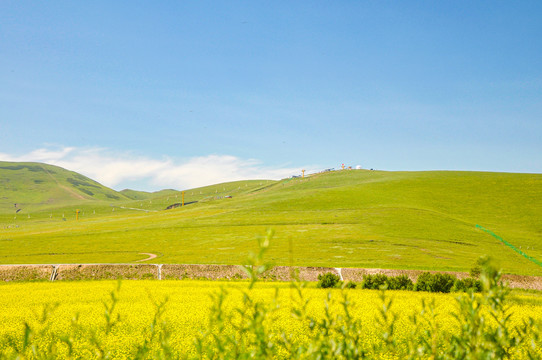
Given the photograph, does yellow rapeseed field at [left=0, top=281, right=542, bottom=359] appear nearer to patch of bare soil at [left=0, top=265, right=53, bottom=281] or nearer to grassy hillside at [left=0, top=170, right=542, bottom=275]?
patch of bare soil at [left=0, top=265, right=53, bottom=281]

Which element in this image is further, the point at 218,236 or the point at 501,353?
the point at 218,236

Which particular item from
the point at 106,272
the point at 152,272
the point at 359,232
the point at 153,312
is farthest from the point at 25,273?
the point at 359,232

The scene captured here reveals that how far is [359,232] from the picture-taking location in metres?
57.8

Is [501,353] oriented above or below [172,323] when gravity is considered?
above

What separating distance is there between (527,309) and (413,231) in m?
42.9

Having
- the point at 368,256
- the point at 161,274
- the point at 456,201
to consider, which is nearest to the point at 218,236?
the point at 368,256

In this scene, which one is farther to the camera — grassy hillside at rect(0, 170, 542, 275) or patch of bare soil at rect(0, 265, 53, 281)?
grassy hillside at rect(0, 170, 542, 275)

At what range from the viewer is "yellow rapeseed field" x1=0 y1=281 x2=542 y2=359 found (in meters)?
11.5

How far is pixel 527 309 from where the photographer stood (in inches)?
693

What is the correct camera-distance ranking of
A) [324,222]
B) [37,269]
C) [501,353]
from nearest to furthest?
[501,353] < [37,269] < [324,222]

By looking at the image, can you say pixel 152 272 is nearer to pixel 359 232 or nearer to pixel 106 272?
pixel 106 272

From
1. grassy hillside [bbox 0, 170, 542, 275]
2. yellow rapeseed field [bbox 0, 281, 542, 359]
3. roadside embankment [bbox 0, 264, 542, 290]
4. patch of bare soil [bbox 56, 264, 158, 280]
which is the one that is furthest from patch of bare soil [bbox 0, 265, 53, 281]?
grassy hillside [bbox 0, 170, 542, 275]

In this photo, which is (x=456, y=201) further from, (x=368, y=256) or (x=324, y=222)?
(x=368, y=256)

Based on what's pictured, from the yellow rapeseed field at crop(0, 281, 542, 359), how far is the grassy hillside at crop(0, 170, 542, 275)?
26.3 ft
